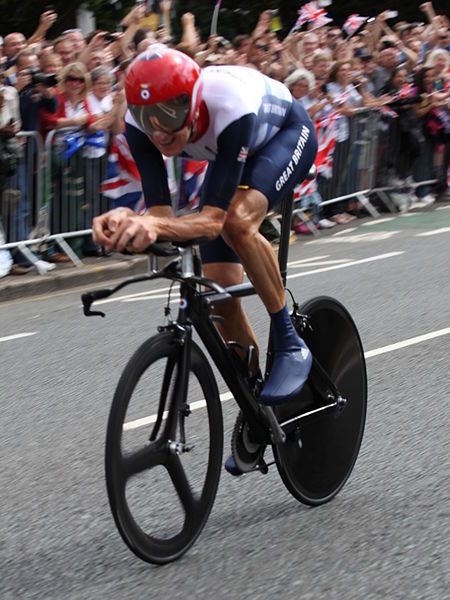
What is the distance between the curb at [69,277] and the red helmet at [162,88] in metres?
7.55

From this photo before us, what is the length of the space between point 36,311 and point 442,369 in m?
4.34

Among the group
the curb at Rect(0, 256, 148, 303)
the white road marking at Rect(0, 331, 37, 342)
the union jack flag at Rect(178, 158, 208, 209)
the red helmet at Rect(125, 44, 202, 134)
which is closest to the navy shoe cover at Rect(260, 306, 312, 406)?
the red helmet at Rect(125, 44, 202, 134)

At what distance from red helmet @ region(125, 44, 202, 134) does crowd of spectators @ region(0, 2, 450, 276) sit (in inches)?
278

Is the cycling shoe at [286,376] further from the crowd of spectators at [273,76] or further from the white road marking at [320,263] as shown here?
the white road marking at [320,263]

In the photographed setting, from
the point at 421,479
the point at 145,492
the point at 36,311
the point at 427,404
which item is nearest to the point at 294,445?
the point at 421,479

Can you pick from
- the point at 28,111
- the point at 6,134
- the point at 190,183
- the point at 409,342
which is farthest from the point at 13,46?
the point at 409,342

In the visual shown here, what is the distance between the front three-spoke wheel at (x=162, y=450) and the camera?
4.09 meters

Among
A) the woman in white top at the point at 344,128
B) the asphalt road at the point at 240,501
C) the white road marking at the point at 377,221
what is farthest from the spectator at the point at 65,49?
the white road marking at the point at 377,221

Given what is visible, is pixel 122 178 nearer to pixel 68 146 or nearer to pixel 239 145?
pixel 68 146

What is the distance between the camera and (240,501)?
17.0ft

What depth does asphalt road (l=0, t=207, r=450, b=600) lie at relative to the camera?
169 inches

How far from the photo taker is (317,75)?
15086 millimetres

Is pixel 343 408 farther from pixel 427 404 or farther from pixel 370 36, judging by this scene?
pixel 370 36

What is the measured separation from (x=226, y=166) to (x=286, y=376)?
0.93 meters
